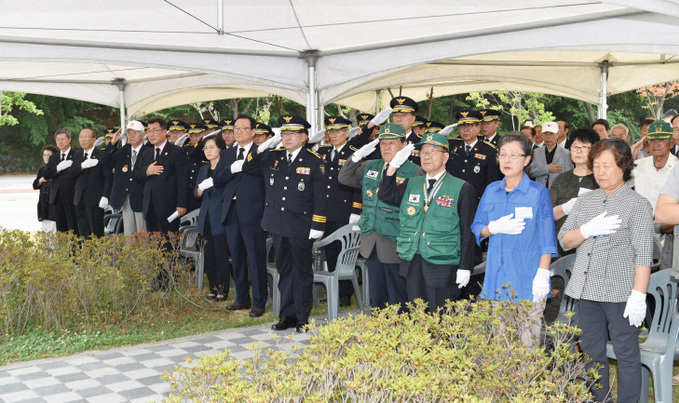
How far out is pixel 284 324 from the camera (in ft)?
18.6

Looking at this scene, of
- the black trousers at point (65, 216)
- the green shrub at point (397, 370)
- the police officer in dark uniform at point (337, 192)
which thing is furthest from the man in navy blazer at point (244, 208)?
the black trousers at point (65, 216)

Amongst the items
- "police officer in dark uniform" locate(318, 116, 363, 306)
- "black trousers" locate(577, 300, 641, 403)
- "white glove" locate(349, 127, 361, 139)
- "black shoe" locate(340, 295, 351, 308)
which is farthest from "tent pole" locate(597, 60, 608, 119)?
"black trousers" locate(577, 300, 641, 403)

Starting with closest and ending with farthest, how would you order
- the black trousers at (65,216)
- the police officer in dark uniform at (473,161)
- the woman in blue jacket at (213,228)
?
the police officer in dark uniform at (473,161) < the woman in blue jacket at (213,228) < the black trousers at (65,216)

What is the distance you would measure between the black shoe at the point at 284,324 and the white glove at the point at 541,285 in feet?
8.59

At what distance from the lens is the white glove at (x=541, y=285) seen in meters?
3.61

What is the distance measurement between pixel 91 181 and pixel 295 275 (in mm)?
4043

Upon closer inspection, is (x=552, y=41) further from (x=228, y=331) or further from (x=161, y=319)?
(x=161, y=319)

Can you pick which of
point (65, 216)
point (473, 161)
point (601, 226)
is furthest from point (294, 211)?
point (65, 216)

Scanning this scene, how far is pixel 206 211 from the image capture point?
265 inches

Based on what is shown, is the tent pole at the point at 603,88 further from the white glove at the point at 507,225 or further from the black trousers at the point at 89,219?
the black trousers at the point at 89,219

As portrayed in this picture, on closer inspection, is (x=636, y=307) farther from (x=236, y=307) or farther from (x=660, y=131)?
(x=236, y=307)

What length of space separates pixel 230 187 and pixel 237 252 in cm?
64

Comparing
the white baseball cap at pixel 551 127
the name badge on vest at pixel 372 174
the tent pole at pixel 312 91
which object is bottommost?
the name badge on vest at pixel 372 174

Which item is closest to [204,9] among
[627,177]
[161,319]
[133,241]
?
[133,241]
